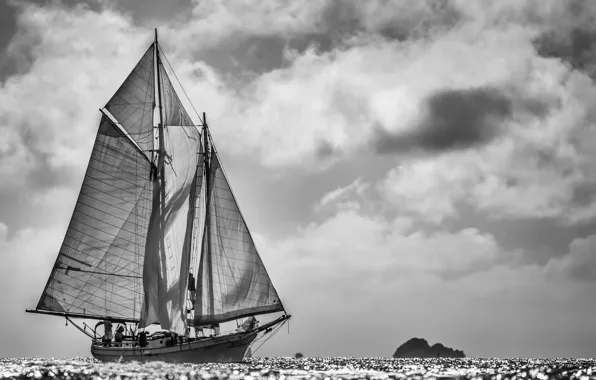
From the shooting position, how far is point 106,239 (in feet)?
328

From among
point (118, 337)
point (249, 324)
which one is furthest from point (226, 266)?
point (118, 337)

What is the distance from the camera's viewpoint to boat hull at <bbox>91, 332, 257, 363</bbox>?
342 ft

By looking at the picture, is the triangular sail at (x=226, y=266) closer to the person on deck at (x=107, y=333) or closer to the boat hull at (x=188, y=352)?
the boat hull at (x=188, y=352)

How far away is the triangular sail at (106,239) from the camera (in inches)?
3912

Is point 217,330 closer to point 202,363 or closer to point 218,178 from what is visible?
point 202,363

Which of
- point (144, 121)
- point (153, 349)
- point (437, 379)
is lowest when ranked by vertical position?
point (437, 379)

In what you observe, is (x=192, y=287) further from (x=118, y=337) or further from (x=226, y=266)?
(x=118, y=337)

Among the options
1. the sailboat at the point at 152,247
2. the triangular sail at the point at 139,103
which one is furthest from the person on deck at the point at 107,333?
the triangular sail at the point at 139,103

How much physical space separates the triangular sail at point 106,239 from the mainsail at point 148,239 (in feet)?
0.40

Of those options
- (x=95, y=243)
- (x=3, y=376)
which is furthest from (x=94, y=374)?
(x=95, y=243)

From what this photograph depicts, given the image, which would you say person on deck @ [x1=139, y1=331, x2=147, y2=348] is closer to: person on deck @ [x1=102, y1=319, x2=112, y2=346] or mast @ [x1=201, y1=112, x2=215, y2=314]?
person on deck @ [x1=102, y1=319, x2=112, y2=346]

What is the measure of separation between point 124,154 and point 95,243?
12.1 meters

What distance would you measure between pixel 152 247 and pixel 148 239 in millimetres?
1104

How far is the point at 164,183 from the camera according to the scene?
104 meters
